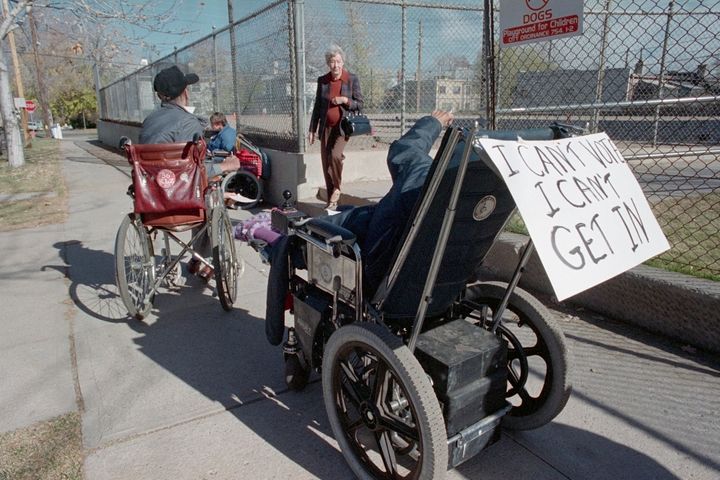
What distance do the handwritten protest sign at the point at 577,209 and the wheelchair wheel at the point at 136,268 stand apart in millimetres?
2967

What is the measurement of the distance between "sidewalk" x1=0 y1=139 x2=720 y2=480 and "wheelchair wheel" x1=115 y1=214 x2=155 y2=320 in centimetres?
18

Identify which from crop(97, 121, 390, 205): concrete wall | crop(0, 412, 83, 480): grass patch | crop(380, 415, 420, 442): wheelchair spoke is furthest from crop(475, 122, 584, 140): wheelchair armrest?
crop(97, 121, 390, 205): concrete wall

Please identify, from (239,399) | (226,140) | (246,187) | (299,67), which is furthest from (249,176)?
(239,399)

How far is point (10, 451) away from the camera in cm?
244

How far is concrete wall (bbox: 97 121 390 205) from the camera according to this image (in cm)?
732

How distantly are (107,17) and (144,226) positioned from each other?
9.05 metres

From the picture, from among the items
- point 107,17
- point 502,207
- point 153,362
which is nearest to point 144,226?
point 153,362

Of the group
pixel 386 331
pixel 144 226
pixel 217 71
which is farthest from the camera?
pixel 217 71

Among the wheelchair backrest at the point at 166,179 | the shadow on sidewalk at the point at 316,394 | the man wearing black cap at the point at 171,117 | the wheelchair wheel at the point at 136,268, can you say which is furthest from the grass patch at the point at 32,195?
the wheelchair backrest at the point at 166,179

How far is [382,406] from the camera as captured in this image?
214cm

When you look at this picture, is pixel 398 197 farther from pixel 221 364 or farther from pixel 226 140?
pixel 226 140

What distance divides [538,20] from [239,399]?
10.6ft

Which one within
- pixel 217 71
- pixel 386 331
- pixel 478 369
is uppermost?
pixel 217 71

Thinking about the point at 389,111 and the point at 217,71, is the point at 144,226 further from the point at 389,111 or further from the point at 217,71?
the point at 217,71
